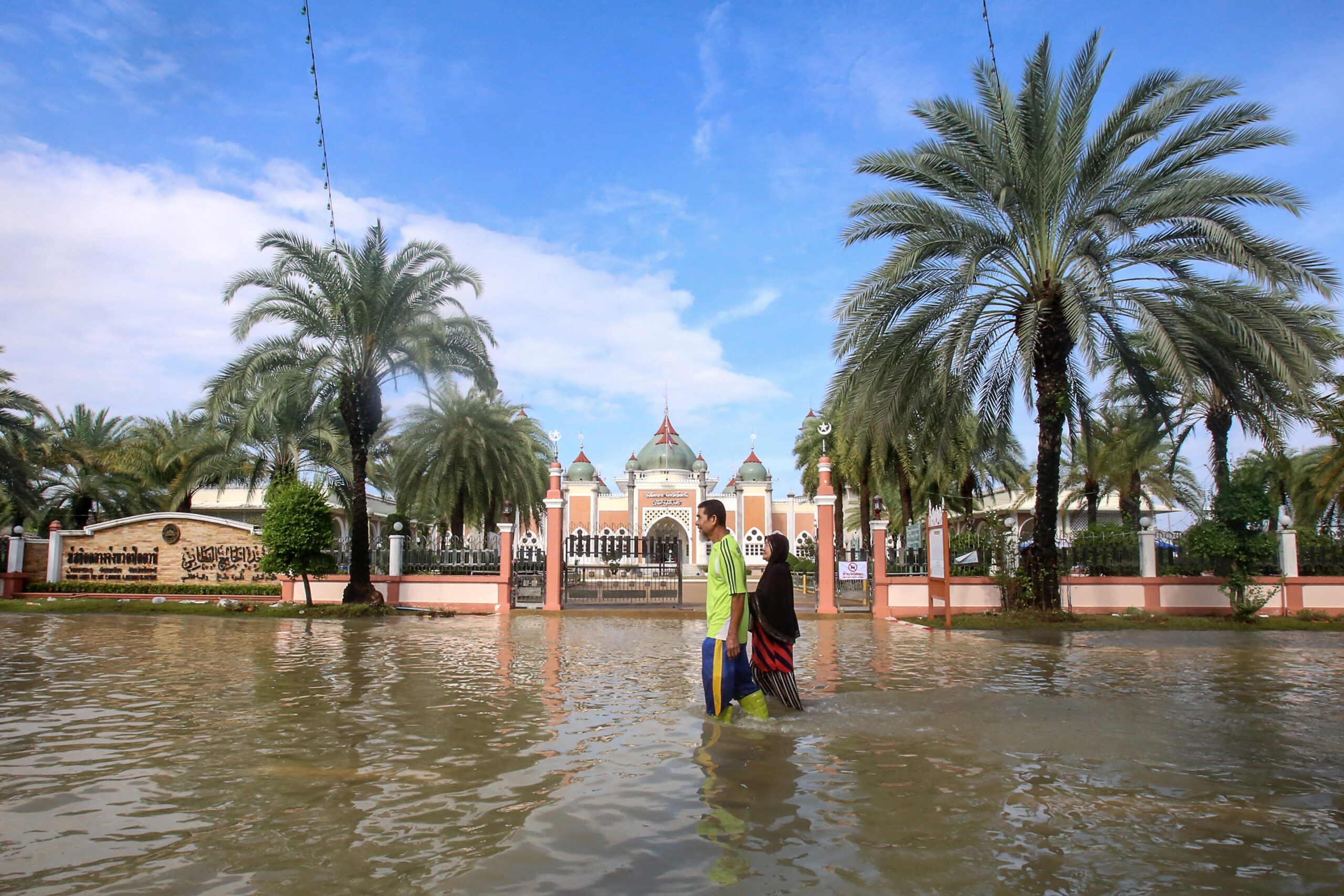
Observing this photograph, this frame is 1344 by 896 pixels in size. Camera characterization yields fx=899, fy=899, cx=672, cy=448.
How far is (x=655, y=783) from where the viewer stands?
4.70 metres

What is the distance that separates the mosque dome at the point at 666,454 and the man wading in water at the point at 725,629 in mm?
46501

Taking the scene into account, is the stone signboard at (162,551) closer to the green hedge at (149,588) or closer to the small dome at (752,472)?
the green hedge at (149,588)

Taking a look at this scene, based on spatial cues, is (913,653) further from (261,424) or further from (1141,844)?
(261,424)

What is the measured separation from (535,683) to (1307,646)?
1075 centimetres

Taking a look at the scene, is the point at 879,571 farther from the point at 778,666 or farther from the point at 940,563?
the point at 778,666

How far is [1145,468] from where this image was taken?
26.5 meters

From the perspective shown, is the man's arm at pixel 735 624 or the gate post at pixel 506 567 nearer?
the man's arm at pixel 735 624

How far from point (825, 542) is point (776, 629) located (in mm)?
12804

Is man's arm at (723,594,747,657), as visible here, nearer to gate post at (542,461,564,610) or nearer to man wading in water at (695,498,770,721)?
man wading in water at (695,498,770,721)

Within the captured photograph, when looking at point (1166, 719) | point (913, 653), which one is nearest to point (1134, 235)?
point (913, 653)

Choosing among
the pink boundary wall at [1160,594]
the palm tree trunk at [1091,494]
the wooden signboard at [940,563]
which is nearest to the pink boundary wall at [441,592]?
the wooden signboard at [940,563]

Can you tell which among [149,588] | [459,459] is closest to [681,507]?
[459,459]

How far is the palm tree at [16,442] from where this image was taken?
22.2 metres

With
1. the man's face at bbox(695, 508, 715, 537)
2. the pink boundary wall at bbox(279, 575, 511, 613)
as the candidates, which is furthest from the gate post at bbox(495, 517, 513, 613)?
the man's face at bbox(695, 508, 715, 537)
